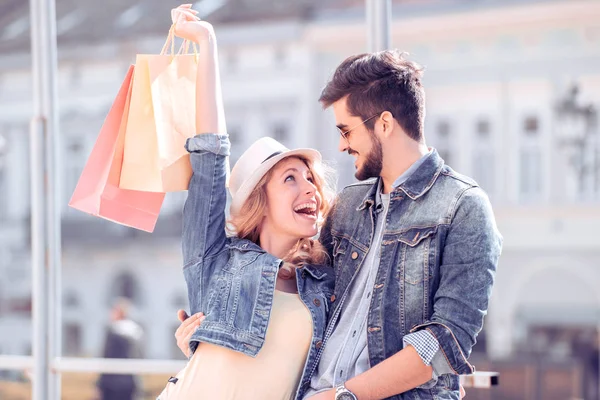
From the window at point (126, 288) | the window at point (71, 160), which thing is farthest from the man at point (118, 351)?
the window at point (71, 160)

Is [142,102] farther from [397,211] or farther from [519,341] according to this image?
[519,341]

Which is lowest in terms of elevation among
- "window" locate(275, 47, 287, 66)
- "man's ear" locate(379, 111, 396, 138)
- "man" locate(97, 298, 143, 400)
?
Result: "man" locate(97, 298, 143, 400)

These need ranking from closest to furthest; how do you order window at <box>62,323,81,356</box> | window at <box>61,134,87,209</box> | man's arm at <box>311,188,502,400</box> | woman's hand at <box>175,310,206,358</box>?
man's arm at <box>311,188,502,400</box>, woman's hand at <box>175,310,206,358</box>, window at <box>62,323,81,356</box>, window at <box>61,134,87,209</box>

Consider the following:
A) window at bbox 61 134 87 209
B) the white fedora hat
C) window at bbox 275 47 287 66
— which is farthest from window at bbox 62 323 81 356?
the white fedora hat

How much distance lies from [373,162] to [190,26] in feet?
1.74

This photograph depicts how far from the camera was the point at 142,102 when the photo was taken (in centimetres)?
211

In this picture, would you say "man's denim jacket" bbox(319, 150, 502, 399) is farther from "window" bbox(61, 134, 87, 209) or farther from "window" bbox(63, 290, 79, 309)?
"window" bbox(63, 290, 79, 309)

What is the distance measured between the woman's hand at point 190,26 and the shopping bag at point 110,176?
0.15 metres

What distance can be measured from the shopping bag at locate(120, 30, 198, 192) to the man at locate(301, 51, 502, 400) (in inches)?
14.5

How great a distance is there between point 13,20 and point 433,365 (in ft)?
78.9

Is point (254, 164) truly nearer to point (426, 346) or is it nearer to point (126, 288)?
point (426, 346)

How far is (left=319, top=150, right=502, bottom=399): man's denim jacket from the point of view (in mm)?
1713

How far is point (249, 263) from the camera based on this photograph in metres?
1.98

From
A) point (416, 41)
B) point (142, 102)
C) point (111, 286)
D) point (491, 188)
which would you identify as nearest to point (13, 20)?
point (111, 286)
